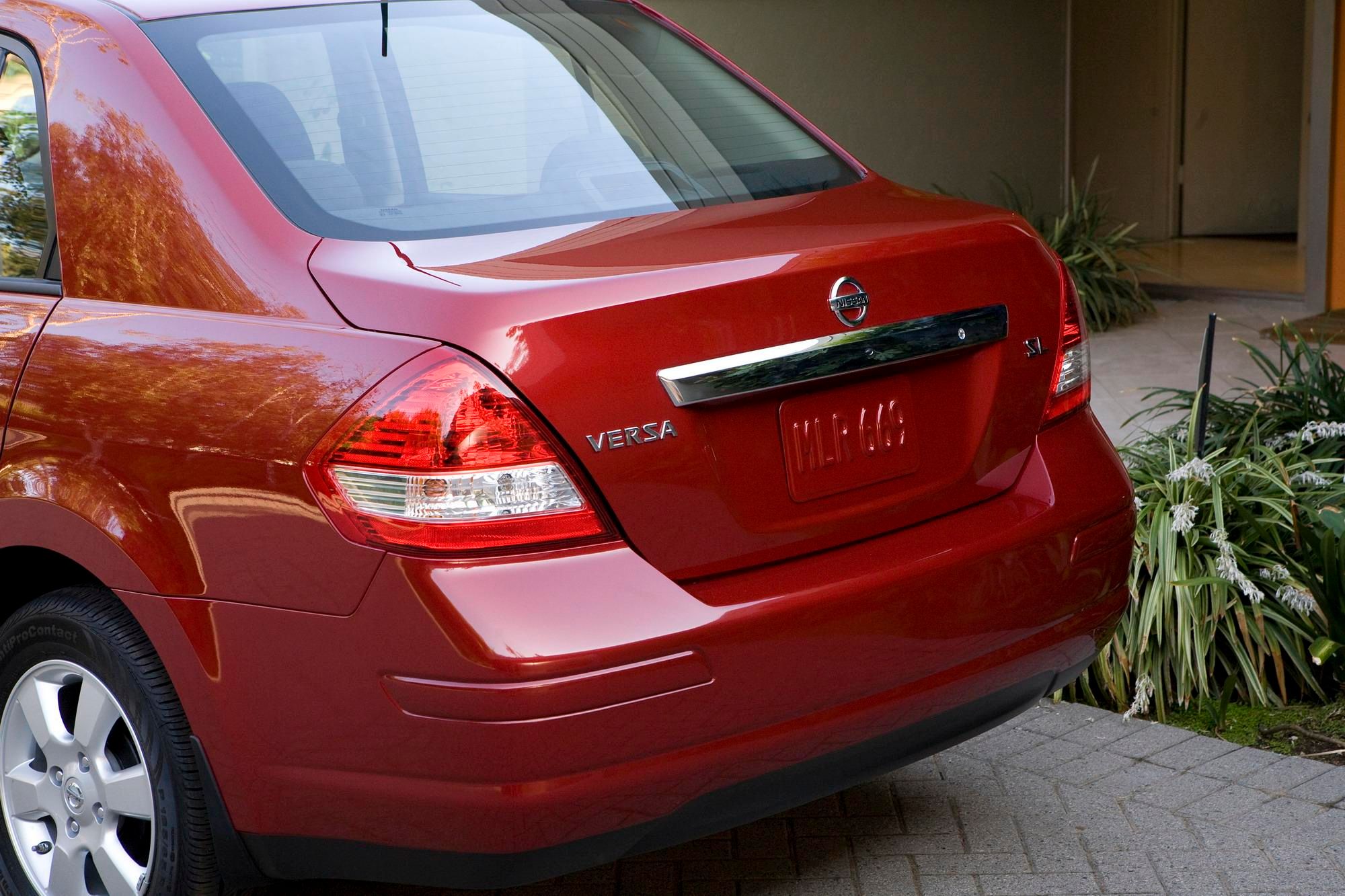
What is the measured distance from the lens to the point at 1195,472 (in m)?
3.80

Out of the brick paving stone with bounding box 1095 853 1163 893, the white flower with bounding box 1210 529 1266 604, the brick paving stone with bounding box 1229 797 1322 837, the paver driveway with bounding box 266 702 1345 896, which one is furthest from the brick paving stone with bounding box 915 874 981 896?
the white flower with bounding box 1210 529 1266 604

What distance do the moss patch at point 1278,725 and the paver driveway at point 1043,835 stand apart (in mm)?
92

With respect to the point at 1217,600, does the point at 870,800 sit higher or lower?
lower

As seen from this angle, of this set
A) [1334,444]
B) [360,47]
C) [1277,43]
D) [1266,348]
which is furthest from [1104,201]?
[360,47]

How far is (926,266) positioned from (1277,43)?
13.2m

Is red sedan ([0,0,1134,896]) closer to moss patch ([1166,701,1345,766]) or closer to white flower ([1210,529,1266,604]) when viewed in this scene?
white flower ([1210,529,1266,604])

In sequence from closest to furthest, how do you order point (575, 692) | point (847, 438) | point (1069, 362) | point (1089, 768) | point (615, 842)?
point (575, 692)
point (615, 842)
point (847, 438)
point (1069, 362)
point (1089, 768)

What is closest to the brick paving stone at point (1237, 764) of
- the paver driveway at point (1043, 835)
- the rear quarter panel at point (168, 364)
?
the paver driveway at point (1043, 835)

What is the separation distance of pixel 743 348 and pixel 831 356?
0.50 feet

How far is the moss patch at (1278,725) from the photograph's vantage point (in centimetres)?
347

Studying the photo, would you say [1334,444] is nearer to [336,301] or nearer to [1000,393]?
[1000,393]

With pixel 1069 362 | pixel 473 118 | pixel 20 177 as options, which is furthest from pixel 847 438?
pixel 20 177

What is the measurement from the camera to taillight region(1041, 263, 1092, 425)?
8.54 ft

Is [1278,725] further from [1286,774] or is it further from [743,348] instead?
[743,348]
